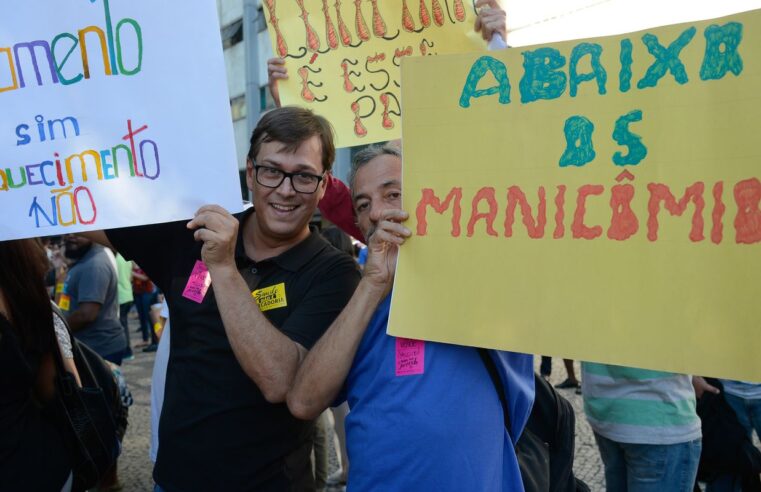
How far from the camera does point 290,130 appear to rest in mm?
1684

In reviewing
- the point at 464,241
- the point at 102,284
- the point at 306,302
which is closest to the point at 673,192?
the point at 464,241

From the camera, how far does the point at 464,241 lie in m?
1.28

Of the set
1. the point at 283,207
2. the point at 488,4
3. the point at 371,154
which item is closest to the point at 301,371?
the point at 283,207

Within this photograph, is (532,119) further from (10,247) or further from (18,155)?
(10,247)

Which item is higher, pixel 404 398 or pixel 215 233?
pixel 215 233

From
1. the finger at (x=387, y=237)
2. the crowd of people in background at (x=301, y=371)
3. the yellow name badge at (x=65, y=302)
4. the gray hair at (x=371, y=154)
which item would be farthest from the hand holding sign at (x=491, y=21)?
the yellow name badge at (x=65, y=302)

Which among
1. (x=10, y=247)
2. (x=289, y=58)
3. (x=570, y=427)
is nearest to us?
(x=570, y=427)

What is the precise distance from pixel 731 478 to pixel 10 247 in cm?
295

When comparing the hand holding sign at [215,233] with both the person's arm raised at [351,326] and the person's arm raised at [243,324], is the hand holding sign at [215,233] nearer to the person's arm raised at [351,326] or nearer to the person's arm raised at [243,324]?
the person's arm raised at [243,324]

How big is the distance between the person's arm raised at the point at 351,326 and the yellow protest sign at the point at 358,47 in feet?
2.40

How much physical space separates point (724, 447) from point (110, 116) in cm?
271

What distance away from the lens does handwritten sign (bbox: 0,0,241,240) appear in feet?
4.70

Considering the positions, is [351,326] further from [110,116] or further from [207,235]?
[110,116]

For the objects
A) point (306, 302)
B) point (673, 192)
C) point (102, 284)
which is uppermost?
point (673, 192)
